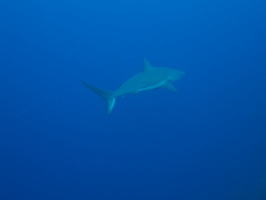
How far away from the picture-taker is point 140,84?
6164 mm

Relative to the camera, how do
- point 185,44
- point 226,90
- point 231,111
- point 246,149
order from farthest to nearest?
point 185,44
point 226,90
point 231,111
point 246,149

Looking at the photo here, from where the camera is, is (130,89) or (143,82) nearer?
(130,89)

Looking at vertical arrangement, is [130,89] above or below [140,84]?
below

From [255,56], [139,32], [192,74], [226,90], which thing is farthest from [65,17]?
[255,56]

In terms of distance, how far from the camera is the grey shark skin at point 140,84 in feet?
20.1

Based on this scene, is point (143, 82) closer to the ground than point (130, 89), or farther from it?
farther from it

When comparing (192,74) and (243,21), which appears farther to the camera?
(243,21)

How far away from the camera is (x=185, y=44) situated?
25219 millimetres

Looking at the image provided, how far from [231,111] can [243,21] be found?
42.6 feet

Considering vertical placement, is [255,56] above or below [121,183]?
above

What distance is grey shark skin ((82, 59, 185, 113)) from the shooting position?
6.13 m

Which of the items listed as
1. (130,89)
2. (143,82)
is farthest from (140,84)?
(130,89)

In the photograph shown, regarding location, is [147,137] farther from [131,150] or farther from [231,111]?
[231,111]

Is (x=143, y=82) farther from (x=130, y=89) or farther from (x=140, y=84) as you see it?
(x=130, y=89)
